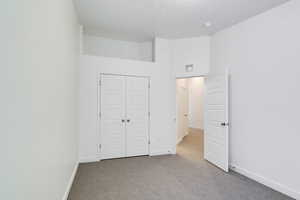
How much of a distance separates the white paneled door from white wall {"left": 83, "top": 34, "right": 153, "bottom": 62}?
2.68 feet

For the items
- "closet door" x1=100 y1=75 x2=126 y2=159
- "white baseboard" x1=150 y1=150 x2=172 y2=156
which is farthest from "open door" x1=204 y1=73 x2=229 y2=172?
"closet door" x1=100 y1=75 x2=126 y2=159

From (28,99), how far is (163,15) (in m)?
2.94

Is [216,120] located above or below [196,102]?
below

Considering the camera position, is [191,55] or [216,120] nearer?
[216,120]

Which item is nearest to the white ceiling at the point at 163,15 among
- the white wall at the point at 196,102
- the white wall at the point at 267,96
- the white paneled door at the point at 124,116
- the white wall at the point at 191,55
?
the white wall at the point at 191,55

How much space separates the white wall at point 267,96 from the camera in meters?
2.54

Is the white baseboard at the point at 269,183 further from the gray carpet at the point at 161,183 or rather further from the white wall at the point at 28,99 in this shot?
the white wall at the point at 28,99

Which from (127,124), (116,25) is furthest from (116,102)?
(116,25)

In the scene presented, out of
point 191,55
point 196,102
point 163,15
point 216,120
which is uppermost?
point 163,15

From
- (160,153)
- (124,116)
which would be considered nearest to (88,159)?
(124,116)

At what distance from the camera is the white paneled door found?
158 inches

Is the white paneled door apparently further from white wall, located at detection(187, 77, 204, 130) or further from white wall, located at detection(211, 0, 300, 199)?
white wall, located at detection(187, 77, 204, 130)

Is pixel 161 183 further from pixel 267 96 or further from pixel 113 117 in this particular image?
pixel 267 96

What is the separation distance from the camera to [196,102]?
9.04 metres
